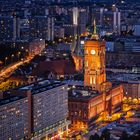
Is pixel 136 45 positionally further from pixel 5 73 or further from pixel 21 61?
pixel 5 73

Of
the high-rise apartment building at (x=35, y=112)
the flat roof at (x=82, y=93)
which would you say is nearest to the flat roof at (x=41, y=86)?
the high-rise apartment building at (x=35, y=112)

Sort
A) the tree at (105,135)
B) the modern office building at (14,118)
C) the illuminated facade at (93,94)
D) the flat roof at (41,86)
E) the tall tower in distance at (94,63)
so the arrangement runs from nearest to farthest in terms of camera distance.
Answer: the modern office building at (14,118) < the tree at (105,135) < the flat roof at (41,86) < the illuminated facade at (93,94) < the tall tower in distance at (94,63)

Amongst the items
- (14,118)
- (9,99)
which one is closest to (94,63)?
(9,99)

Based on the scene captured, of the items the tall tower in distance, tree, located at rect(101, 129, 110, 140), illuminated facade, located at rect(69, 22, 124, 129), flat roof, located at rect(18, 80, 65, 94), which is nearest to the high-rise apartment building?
flat roof, located at rect(18, 80, 65, 94)

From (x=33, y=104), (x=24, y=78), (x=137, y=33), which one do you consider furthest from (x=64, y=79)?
(x=137, y=33)

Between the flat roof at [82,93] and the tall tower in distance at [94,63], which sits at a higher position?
the tall tower in distance at [94,63]

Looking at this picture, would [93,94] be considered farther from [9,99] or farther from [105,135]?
[9,99]

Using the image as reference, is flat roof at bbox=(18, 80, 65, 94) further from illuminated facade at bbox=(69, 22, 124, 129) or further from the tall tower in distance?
the tall tower in distance

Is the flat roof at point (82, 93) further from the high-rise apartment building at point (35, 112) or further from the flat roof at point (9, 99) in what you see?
the flat roof at point (9, 99)

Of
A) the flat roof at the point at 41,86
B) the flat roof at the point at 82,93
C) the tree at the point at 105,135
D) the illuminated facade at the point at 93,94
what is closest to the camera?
the tree at the point at 105,135
